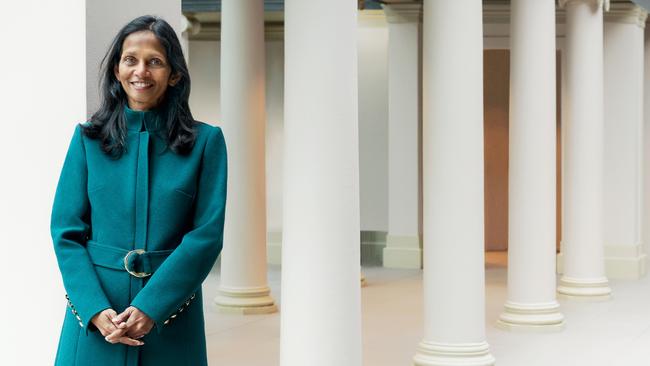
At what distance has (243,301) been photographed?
1809 centimetres

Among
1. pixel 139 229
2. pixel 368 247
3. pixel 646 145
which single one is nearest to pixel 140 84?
pixel 139 229

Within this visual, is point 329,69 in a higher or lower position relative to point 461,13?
lower

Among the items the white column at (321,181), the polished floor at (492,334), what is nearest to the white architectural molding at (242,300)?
the polished floor at (492,334)

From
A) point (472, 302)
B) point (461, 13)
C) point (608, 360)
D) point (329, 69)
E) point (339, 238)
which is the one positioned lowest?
point (608, 360)

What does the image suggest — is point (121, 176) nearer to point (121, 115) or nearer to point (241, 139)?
point (121, 115)

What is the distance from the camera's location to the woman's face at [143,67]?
185 inches

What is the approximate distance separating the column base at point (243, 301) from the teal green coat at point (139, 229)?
13.4m

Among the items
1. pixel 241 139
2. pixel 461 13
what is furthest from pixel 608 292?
pixel 461 13

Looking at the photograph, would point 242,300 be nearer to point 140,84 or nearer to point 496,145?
point 140,84

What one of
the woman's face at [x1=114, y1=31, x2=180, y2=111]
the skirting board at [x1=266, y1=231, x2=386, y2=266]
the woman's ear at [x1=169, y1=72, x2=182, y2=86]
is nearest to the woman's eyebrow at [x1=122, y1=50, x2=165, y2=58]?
the woman's face at [x1=114, y1=31, x2=180, y2=111]

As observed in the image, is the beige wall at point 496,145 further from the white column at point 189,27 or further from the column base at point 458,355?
the column base at point 458,355

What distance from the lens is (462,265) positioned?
12.1 m

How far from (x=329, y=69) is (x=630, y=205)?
60.2 feet

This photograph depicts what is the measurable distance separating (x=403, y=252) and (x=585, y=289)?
7.22 meters
